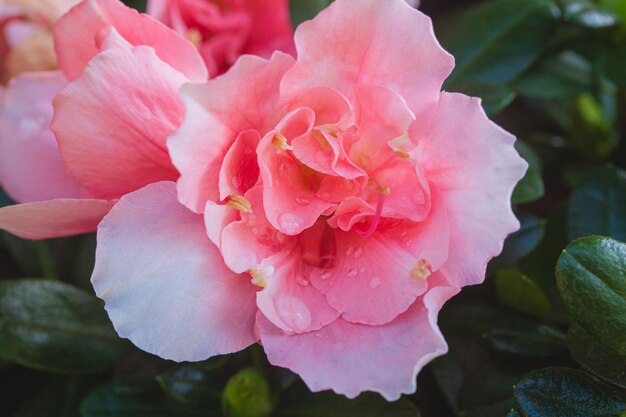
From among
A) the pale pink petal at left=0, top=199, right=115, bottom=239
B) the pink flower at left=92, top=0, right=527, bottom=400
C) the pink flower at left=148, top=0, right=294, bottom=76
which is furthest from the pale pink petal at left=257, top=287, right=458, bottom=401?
the pink flower at left=148, top=0, right=294, bottom=76

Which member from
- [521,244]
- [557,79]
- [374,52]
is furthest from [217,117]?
[557,79]

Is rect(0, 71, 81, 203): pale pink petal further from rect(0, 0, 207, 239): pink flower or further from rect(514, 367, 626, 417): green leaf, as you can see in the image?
rect(514, 367, 626, 417): green leaf

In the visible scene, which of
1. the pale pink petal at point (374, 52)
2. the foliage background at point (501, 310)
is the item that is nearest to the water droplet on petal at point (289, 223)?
the pale pink petal at point (374, 52)

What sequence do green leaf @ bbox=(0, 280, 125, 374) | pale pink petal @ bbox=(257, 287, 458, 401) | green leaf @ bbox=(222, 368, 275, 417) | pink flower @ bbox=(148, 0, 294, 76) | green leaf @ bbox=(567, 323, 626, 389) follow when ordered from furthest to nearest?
pink flower @ bbox=(148, 0, 294, 76), green leaf @ bbox=(0, 280, 125, 374), green leaf @ bbox=(222, 368, 275, 417), green leaf @ bbox=(567, 323, 626, 389), pale pink petal @ bbox=(257, 287, 458, 401)

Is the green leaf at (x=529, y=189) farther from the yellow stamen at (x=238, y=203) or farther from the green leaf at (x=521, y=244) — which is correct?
the yellow stamen at (x=238, y=203)

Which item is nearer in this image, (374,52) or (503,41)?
(374,52)

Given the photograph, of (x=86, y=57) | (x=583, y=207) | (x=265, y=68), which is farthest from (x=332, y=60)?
(x=583, y=207)

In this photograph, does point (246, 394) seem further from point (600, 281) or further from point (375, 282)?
point (600, 281)
